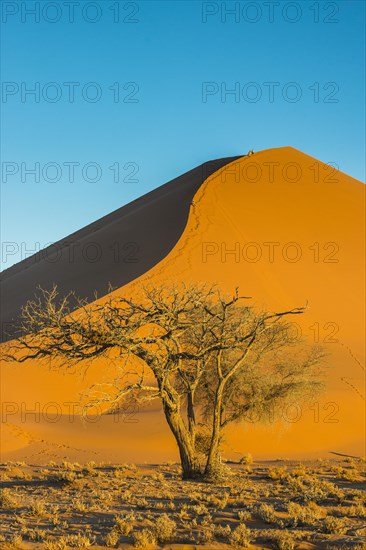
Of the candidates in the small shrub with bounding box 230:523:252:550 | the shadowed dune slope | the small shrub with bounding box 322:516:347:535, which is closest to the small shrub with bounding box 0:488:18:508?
the small shrub with bounding box 230:523:252:550

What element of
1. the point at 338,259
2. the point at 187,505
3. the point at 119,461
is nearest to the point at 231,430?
the point at 119,461

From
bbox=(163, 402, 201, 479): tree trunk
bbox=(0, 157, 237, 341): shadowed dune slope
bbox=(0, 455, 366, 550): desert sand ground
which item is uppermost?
bbox=(0, 157, 237, 341): shadowed dune slope

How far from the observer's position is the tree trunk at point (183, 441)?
12.4 m

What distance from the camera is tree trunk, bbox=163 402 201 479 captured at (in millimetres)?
12391

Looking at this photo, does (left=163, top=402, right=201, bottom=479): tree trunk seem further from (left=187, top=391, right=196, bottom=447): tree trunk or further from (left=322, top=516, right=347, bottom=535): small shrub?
(left=322, top=516, right=347, bottom=535): small shrub

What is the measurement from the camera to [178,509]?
927cm

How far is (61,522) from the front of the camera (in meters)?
8.20

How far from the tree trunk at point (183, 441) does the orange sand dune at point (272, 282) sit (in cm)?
429

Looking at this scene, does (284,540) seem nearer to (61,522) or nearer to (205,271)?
(61,522)

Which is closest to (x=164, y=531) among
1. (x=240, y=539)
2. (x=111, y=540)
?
(x=111, y=540)

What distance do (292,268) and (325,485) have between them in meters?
27.4

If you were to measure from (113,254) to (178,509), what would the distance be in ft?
108

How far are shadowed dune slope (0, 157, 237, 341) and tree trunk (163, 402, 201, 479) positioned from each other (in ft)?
66.2

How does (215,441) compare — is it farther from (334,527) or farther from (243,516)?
(334,527)
